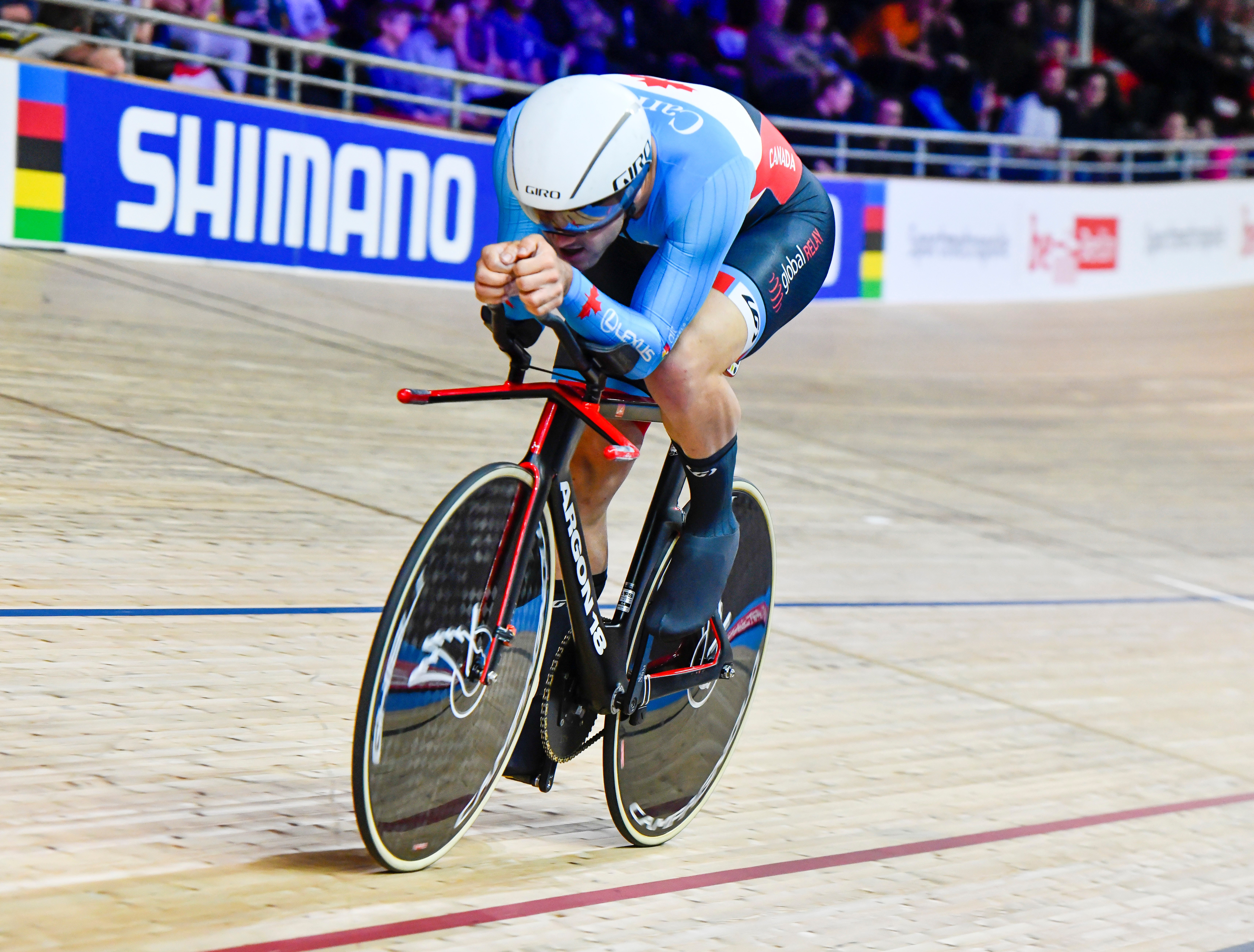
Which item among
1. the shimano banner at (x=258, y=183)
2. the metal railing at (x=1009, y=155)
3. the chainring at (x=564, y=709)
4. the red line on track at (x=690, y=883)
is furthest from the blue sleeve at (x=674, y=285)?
the metal railing at (x=1009, y=155)

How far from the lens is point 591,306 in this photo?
1778 mm

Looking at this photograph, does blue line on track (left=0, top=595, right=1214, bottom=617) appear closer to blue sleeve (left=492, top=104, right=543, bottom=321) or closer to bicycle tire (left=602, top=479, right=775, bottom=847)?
bicycle tire (left=602, top=479, right=775, bottom=847)

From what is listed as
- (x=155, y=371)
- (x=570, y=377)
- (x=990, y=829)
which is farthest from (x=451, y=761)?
(x=155, y=371)

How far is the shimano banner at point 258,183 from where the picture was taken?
20.2ft

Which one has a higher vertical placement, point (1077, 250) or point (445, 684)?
point (445, 684)

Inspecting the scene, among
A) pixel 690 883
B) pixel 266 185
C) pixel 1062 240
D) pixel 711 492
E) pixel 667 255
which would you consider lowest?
pixel 1062 240

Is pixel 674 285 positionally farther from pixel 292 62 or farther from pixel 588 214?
pixel 292 62

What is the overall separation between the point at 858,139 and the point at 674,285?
10504 millimetres

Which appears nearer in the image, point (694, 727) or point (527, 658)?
point (527, 658)

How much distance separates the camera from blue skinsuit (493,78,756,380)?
1.83 metres

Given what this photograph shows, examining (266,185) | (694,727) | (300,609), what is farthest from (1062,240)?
(694,727)

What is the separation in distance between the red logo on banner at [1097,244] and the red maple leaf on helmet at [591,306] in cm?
1171

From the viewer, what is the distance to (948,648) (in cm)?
373

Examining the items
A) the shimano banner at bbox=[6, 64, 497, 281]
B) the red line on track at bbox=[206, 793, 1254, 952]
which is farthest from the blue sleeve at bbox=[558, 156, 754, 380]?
the shimano banner at bbox=[6, 64, 497, 281]
